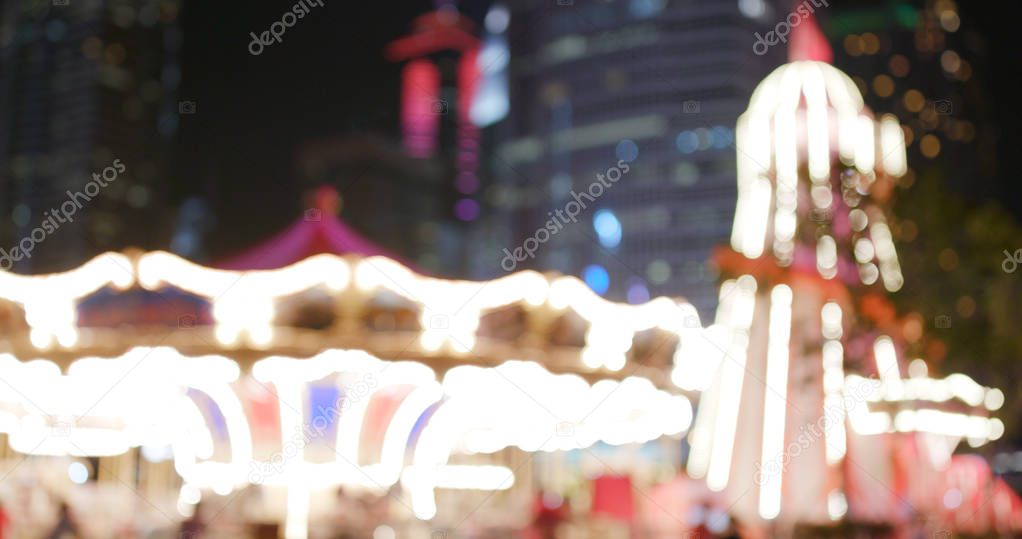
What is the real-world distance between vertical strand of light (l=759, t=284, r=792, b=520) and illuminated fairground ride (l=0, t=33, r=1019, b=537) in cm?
3

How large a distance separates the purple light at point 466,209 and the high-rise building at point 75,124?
833 inches

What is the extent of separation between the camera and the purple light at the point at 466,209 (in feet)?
268

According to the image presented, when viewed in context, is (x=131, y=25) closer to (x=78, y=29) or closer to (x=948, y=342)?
(x=78, y=29)

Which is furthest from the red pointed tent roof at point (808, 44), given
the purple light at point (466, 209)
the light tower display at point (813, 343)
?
the purple light at point (466, 209)

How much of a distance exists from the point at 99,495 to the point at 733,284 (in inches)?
409

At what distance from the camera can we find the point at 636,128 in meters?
60.2

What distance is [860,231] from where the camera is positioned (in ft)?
52.9

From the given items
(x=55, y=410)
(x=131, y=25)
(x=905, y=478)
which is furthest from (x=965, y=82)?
(x=55, y=410)

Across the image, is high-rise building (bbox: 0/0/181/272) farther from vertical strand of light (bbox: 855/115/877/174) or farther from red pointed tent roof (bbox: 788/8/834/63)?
vertical strand of light (bbox: 855/115/877/174)

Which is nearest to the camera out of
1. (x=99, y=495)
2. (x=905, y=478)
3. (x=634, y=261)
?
(x=99, y=495)

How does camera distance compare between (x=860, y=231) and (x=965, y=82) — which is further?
(x=965, y=82)

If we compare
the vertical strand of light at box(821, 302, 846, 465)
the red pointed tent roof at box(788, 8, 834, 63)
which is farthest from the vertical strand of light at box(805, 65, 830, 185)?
the vertical strand of light at box(821, 302, 846, 465)

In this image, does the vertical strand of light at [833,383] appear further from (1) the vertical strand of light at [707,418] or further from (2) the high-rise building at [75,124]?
(2) the high-rise building at [75,124]

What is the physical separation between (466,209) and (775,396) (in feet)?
215
